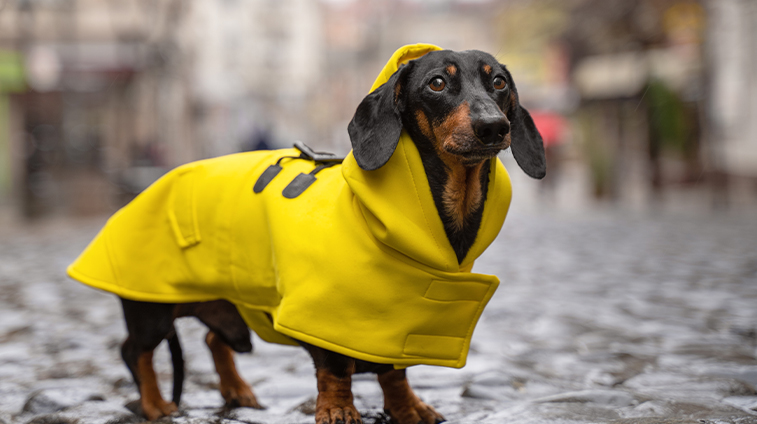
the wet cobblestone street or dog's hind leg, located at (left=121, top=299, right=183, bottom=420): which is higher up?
dog's hind leg, located at (left=121, top=299, right=183, bottom=420)

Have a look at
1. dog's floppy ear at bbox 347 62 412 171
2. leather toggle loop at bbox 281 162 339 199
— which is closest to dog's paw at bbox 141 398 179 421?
leather toggle loop at bbox 281 162 339 199

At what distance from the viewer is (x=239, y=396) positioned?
10.5ft

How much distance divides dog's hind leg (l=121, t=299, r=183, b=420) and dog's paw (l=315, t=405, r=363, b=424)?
93 centimetres

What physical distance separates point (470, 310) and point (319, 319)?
57 cm

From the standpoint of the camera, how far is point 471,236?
259cm

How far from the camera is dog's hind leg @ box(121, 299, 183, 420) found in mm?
3080

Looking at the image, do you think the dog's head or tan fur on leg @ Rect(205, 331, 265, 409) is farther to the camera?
tan fur on leg @ Rect(205, 331, 265, 409)

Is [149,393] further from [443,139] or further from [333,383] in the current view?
[443,139]

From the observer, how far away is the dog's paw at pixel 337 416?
2482 millimetres

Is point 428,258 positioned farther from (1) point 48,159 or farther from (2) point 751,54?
(1) point 48,159

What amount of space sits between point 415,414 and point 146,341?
1.23 meters

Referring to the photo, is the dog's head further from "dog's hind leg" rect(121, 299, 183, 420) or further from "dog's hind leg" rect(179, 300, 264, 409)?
"dog's hind leg" rect(121, 299, 183, 420)

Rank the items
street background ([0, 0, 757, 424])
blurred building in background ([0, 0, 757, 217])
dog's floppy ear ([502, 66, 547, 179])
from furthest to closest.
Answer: blurred building in background ([0, 0, 757, 217])
street background ([0, 0, 757, 424])
dog's floppy ear ([502, 66, 547, 179])

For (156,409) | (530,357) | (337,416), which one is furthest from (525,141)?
(156,409)
